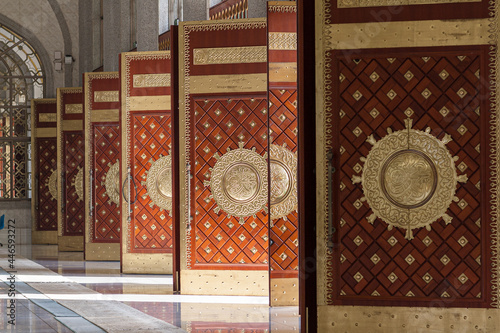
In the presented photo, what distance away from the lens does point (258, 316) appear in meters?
6.28

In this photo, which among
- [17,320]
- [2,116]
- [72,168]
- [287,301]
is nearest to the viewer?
[17,320]

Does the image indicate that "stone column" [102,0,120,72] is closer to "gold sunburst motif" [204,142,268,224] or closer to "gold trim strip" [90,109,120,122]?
"gold trim strip" [90,109,120,122]

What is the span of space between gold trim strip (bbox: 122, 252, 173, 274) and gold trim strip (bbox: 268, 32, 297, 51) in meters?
3.60

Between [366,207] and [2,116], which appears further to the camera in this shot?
[2,116]

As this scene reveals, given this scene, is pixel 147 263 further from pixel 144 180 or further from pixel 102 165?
pixel 102 165

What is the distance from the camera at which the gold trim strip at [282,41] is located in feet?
22.9

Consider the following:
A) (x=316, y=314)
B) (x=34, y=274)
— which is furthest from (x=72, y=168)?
(x=316, y=314)

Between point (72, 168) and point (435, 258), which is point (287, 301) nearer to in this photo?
point (435, 258)

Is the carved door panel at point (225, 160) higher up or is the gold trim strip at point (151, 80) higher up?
the gold trim strip at point (151, 80)

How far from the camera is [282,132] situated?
7023 mm

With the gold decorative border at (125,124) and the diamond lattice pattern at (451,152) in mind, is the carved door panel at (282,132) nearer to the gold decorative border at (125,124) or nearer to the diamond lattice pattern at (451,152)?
the diamond lattice pattern at (451,152)

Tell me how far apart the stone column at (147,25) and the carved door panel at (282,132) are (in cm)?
423

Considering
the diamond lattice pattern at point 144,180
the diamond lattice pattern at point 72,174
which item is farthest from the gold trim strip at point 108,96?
the diamond lattice pattern at point 72,174

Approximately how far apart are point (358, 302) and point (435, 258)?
502 mm
